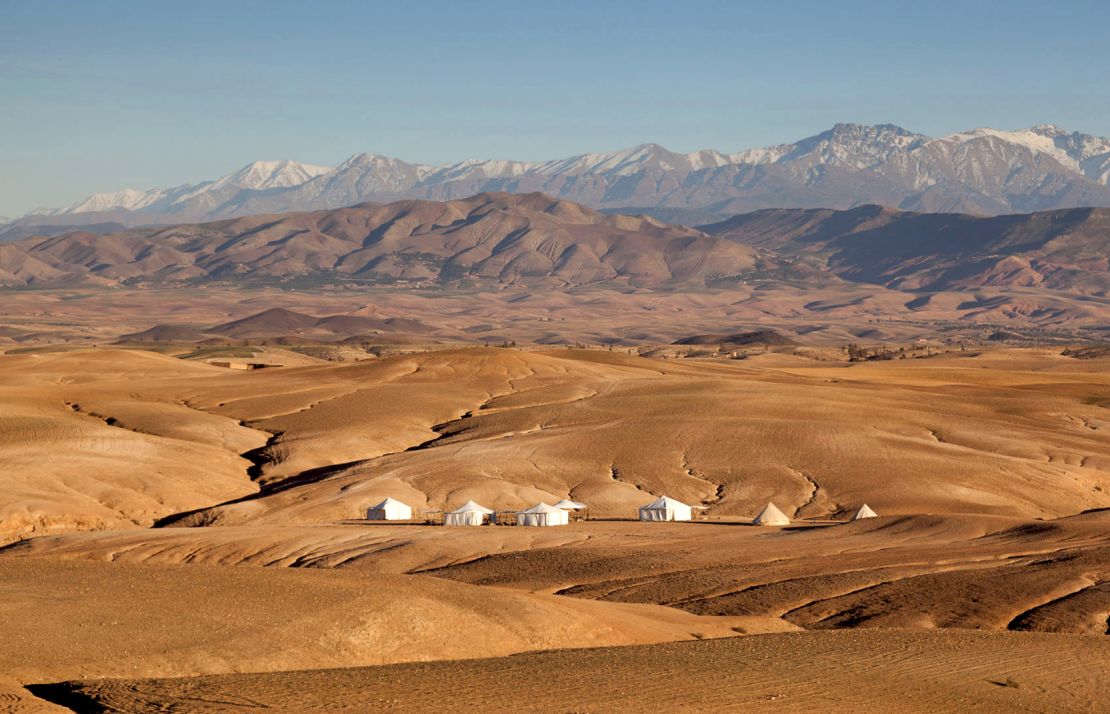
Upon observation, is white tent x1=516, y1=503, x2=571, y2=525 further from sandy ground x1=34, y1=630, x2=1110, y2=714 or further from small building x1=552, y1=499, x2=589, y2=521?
sandy ground x1=34, y1=630, x2=1110, y2=714

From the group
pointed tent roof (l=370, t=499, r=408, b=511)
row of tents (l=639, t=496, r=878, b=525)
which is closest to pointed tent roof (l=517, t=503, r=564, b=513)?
row of tents (l=639, t=496, r=878, b=525)

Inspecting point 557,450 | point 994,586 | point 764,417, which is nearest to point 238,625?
point 994,586

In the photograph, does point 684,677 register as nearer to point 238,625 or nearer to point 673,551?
point 238,625

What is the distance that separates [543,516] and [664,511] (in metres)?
6.16

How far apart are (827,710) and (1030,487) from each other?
5287cm

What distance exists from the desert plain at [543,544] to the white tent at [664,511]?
2504 mm

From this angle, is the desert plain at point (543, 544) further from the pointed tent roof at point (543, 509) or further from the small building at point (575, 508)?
the pointed tent roof at point (543, 509)

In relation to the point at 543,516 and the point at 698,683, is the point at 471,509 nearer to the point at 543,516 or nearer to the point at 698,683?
the point at 543,516

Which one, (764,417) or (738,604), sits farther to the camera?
(764,417)

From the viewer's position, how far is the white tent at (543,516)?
236 ft

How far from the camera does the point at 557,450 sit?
89.7m

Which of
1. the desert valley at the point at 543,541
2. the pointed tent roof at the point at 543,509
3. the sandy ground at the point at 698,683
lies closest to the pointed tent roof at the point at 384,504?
the desert valley at the point at 543,541

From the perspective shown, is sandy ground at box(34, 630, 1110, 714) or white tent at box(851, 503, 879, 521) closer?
sandy ground at box(34, 630, 1110, 714)

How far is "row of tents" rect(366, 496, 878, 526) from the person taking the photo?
235 ft
